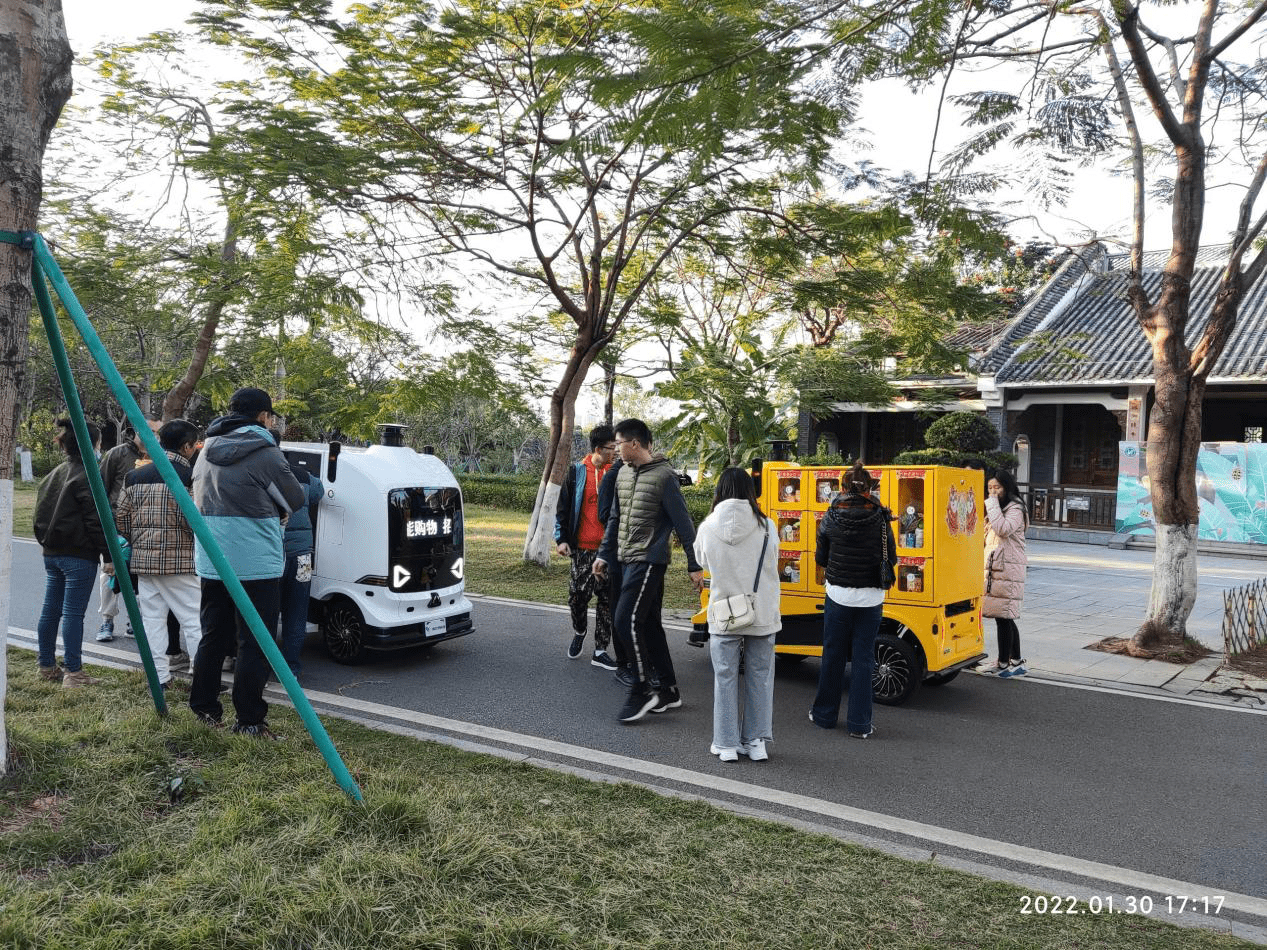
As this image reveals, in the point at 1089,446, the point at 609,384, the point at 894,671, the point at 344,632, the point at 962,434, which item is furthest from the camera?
the point at 1089,446

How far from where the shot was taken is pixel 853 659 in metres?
5.50

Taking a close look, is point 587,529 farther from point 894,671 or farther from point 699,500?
point 699,500

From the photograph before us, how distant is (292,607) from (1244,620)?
8.40 metres

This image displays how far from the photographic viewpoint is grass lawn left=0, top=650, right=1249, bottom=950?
2.84m

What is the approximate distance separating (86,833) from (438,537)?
3.88 m

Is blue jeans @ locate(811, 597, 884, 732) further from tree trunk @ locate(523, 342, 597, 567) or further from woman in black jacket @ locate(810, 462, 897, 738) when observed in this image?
tree trunk @ locate(523, 342, 597, 567)

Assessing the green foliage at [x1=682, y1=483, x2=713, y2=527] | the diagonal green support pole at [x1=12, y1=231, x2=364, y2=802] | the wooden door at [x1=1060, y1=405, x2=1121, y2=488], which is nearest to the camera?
the diagonal green support pole at [x1=12, y1=231, x2=364, y2=802]

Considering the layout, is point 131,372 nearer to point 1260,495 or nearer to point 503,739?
point 503,739

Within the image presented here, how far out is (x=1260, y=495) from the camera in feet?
56.4

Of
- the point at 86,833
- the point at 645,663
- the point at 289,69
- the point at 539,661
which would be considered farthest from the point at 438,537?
the point at 289,69

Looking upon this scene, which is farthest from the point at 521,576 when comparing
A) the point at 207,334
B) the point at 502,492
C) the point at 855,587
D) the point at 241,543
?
the point at 502,492

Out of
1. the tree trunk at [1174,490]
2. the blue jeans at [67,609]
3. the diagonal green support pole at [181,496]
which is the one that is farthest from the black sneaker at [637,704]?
the tree trunk at [1174,490]

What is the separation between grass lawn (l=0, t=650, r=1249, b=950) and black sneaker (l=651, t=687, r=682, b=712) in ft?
5.25

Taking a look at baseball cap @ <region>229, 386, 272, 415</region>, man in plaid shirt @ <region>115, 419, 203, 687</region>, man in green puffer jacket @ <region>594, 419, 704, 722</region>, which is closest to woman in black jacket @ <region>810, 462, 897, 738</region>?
man in green puffer jacket @ <region>594, 419, 704, 722</region>
